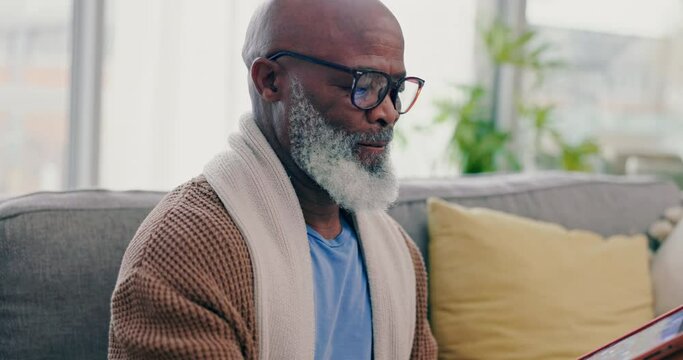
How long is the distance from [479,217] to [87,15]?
53.4 inches

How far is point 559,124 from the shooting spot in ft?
13.1

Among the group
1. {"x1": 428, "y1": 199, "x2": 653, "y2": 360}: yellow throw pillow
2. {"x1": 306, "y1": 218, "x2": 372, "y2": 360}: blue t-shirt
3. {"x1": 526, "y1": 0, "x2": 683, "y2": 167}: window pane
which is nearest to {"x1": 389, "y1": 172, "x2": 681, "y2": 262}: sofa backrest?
{"x1": 428, "y1": 199, "x2": 653, "y2": 360}: yellow throw pillow

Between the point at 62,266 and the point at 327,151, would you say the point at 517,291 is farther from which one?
the point at 62,266

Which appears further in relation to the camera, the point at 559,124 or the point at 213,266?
the point at 559,124

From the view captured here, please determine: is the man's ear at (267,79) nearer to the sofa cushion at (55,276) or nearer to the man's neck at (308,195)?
the man's neck at (308,195)

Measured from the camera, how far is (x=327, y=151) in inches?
52.5

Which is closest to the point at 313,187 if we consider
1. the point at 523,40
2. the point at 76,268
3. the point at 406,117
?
the point at 76,268

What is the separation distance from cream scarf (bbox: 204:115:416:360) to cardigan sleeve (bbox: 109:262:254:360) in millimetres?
97

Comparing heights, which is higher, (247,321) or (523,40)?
(523,40)

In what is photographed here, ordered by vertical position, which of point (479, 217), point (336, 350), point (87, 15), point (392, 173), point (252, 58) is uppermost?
point (87, 15)

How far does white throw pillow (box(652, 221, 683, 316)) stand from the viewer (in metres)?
2.06

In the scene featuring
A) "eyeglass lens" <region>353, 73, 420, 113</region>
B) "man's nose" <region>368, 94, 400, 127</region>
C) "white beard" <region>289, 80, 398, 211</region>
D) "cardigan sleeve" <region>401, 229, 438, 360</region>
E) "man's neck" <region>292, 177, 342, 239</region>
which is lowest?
"cardigan sleeve" <region>401, 229, 438, 360</region>

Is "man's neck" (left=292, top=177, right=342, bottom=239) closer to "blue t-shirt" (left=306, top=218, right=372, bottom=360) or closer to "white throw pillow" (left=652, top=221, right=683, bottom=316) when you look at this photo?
"blue t-shirt" (left=306, top=218, right=372, bottom=360)

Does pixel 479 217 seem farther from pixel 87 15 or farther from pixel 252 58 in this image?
pixel 87 15
